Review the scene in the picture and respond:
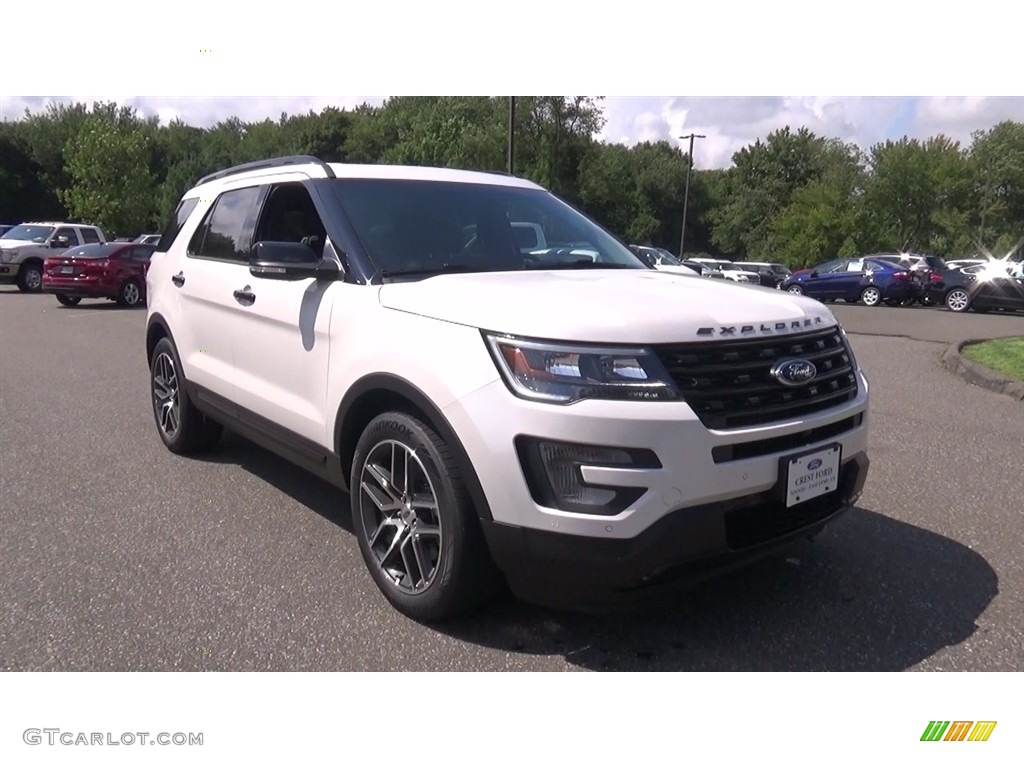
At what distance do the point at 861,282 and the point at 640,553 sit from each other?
2542cm

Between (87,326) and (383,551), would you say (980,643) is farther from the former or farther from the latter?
(87,326)

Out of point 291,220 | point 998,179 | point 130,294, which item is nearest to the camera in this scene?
point 291,220

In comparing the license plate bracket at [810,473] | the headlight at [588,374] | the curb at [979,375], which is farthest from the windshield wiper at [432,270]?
the curb at [979,375]

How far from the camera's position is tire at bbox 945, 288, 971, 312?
2262 centimetres

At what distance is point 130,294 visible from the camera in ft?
62.6

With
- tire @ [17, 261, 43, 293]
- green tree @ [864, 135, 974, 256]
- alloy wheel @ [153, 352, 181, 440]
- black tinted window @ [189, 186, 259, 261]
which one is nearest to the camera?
black tinted window @ [189, 186, 259, 261]

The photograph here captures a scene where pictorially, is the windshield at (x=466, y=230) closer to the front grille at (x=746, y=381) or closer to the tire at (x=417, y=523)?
the tire at (x=417, y=523)

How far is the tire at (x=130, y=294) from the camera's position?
1881cm

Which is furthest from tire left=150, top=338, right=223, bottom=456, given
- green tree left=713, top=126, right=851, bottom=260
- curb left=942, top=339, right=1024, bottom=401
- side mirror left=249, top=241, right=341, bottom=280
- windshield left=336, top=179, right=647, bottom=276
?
green tree left=713, top=126, right=851, bottom=260

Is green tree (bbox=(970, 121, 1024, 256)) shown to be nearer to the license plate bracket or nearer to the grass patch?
the grass patch

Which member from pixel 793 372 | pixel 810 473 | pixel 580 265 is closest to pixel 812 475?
pixel 810 473

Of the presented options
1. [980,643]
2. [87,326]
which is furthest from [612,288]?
[87,326]

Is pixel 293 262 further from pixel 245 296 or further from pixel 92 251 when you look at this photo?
pixel 92 251

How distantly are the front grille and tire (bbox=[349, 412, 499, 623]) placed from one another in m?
0.89
